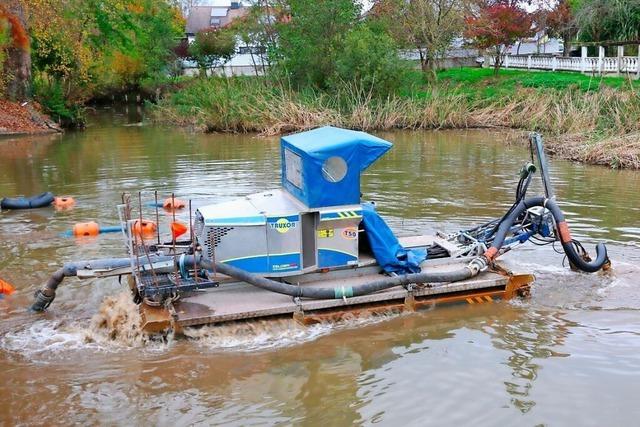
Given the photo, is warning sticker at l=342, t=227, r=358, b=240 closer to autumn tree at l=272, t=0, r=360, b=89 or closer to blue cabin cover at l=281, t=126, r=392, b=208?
blue cabin cover at l=281, t=126, r=392, b=208

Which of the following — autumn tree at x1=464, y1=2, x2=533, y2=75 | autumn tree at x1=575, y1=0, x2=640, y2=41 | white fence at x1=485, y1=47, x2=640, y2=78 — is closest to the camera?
white fence at x1=485, y1=47, x2=640, y2=78

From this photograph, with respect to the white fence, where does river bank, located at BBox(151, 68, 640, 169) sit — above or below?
below

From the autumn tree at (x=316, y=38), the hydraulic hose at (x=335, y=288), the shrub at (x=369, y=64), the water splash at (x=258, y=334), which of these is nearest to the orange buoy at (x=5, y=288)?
the hydraulic hose at (x=335, y=288)

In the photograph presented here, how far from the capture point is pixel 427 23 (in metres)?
41.3

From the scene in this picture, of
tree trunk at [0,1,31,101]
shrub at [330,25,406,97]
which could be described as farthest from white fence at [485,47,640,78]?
tree trunk at [0,1,31,101]

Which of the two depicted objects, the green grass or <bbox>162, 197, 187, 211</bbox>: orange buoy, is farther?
the green grass

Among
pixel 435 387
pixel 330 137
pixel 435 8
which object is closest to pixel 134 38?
pixel 435 8

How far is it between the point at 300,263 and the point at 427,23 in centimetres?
3493

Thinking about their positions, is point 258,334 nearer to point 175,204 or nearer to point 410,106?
point 175,204

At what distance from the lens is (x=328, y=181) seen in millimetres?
8969

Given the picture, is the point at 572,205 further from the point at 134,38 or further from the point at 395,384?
the point at 134,38

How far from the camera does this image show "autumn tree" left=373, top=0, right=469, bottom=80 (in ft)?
135

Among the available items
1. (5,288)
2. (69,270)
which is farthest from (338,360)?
(5,288)

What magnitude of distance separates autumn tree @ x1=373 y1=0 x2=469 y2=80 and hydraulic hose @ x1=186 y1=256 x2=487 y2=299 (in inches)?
1262
